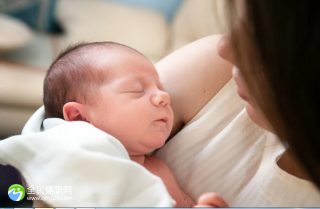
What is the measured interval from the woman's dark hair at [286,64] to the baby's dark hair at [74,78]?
1.09 feet

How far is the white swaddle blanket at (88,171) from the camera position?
0.55m

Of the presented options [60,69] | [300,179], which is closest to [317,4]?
[300,179]

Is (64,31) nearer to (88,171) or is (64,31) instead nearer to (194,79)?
(194,79)

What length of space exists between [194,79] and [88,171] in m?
0.36

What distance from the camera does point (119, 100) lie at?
0.71 meters

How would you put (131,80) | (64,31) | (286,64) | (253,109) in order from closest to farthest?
(286,64)
(253,109)
(131,80)
(64,31)

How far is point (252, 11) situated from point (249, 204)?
393mm

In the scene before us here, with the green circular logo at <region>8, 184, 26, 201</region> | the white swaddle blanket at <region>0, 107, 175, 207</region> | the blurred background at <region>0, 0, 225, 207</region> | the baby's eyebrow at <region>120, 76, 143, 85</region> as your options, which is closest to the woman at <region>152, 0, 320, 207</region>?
the baby's eyebrow at <region>120, 76, 143, 85</region>

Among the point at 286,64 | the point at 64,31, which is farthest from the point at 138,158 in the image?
the point at 64,31

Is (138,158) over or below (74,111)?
below

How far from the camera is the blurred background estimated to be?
170cm

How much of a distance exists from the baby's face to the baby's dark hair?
3 cm

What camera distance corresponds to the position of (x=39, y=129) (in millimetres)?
757

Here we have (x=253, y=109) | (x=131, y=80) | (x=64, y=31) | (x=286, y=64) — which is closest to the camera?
(x=286, y=64)
